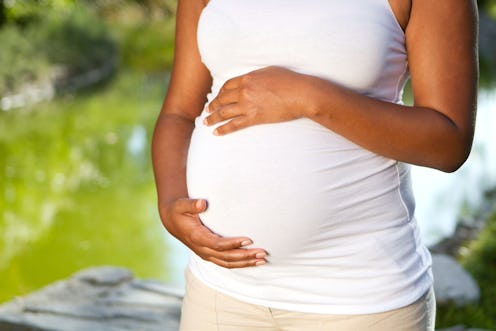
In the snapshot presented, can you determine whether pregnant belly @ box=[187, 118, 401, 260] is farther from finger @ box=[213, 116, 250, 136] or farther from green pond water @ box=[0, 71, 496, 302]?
green pond water @ box=[0, 71, 496, 302]

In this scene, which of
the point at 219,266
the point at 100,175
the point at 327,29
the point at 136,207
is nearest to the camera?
the point at 327,29

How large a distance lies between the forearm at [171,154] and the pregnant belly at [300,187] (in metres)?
0.20

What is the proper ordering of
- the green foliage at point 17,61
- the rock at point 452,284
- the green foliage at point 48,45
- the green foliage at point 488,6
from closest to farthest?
the rock at point 452,284 → the green foliage at point 17,61 → the green foliage at point 48,45 → the green foliage at point 488,6

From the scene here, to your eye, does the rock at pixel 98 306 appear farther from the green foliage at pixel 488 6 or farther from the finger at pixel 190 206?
the green foliage at pixel 488 6

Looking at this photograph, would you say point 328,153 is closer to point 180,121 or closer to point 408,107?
point 408,107

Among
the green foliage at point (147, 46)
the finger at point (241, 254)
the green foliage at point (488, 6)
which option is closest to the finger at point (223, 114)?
the finger at point (241, 254)

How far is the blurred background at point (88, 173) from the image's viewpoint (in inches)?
238

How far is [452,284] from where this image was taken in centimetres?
462

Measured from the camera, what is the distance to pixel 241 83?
5.18ft

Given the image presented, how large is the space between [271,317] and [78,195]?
6536 millimetres

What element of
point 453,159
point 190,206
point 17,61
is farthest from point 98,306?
point 17,61

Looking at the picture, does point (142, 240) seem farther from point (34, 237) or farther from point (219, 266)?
point (219, 266)

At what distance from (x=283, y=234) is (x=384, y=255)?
18 centimetres

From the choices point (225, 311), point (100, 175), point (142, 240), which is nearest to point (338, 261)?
point (225, 311)
